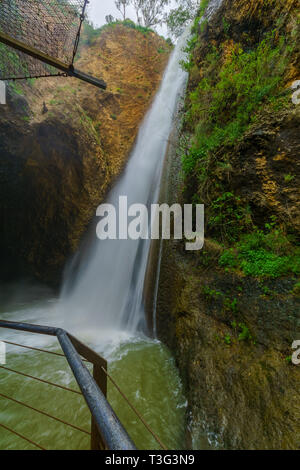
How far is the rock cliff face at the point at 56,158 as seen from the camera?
22.5 ft

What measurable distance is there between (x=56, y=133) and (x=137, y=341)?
7.36m

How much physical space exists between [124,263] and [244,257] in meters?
4.58

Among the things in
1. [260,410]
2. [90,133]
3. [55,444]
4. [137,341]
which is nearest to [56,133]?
[90,133]

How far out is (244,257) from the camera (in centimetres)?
325

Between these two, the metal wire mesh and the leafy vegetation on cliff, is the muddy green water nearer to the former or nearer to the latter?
the leafy vegetation on cliff

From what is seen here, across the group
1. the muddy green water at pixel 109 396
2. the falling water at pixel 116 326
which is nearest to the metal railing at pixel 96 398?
the muddy green water at pixel 109 396

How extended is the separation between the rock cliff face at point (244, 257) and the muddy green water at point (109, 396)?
0.35m

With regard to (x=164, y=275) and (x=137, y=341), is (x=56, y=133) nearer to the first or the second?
(x=164, y=275)

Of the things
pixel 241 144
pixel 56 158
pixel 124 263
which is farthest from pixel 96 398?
pixel 56 158

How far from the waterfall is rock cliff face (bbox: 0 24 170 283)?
0.73 meters

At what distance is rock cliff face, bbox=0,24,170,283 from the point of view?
6855 millimetres

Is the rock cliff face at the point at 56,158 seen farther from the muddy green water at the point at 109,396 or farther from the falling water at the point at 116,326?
the muddy green water at the point at 109,396

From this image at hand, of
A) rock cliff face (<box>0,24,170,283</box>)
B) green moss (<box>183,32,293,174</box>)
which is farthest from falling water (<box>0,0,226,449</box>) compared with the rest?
green moss (<box>183,32,293,174</box>)

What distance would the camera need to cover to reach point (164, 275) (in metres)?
4.93
